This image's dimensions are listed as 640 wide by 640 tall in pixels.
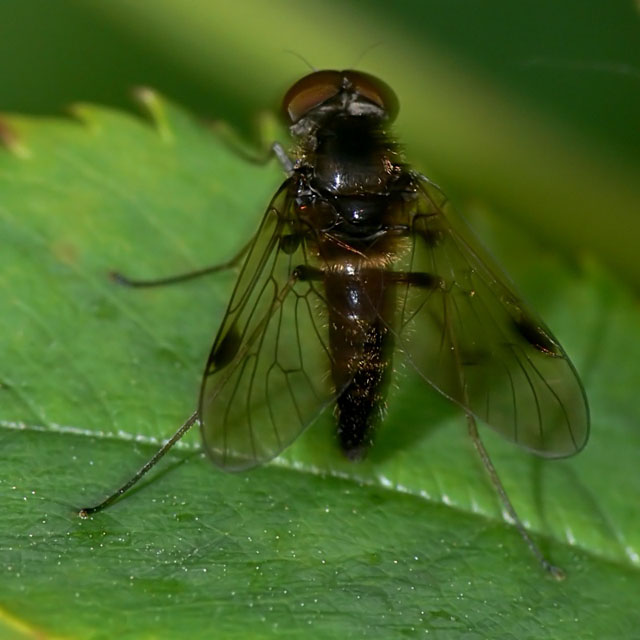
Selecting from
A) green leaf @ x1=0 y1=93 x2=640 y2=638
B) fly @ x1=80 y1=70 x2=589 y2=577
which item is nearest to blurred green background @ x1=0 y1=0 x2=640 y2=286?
green leaf @ x1=0 y1=93 x2=640 y2=638

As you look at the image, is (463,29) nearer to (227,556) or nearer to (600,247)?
(600,247)

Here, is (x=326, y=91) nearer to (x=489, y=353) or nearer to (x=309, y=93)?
(x=309, y=93)

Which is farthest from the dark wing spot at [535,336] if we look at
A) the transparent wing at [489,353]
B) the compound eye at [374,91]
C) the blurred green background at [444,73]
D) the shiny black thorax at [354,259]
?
the blurred green background at [444,73]

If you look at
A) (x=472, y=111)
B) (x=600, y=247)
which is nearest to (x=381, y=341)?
(x=600, y=247)

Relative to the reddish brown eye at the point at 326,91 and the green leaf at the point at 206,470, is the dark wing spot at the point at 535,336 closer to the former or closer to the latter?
the green leaf at the point at 206,470

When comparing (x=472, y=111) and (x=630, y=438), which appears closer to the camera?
(x=630, y=438)

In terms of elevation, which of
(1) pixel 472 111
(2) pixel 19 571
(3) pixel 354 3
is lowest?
(2) pixel 19 571
